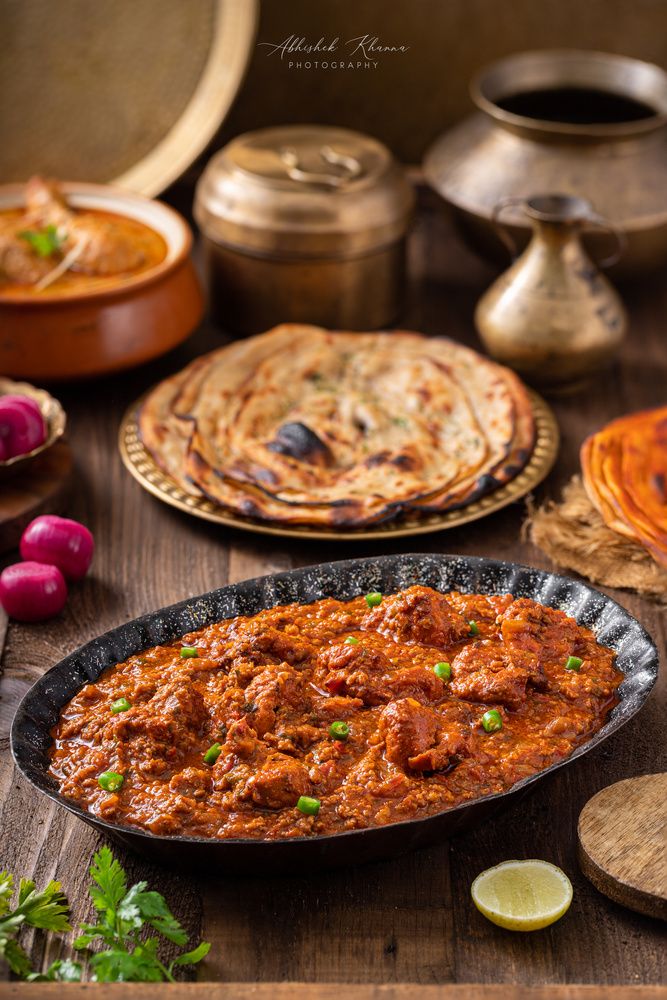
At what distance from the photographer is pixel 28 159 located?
5418 millimetres

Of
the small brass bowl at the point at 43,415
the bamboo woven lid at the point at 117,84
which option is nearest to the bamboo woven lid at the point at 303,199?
the bamboo woven lid at the point at 117,84

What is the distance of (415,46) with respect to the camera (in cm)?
570

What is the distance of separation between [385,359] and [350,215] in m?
0.59

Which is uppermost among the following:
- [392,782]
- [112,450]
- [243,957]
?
[392,782]

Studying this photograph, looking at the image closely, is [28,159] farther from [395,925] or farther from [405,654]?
[395,925]

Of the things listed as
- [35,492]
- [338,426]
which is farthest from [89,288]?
[338,426]

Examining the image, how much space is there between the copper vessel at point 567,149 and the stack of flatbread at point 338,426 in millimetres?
791

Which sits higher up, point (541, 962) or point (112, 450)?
point (541, 962)

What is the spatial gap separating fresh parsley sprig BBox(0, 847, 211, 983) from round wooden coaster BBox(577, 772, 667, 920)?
2.63 feet

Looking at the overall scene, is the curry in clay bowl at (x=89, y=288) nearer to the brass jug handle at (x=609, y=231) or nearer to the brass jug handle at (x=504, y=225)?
the brass jug handle at (x=504, y=225)

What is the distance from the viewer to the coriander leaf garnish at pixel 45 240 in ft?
14.2

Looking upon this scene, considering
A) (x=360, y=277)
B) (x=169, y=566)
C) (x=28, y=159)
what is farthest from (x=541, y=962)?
(x=28, y=159)

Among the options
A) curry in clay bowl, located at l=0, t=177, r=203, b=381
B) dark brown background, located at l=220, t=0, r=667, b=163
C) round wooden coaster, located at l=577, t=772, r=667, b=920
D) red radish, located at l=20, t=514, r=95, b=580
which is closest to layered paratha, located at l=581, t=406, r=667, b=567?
round wooden coaster, located at l=577, t=772, r=667, b=920

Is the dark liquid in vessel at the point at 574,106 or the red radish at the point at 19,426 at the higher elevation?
the dark liquid in vessel at the point at 574,106
